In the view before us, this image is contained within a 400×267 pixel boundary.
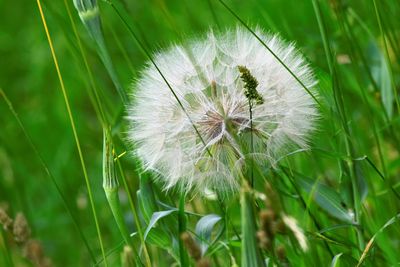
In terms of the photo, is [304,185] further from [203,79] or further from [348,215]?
[203,79]

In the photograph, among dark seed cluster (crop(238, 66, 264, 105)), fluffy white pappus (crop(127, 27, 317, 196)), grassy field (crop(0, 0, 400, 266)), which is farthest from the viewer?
fluffy white pappus (crop(127, 27, 317, 196))

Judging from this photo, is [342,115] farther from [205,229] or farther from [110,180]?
[110,180]

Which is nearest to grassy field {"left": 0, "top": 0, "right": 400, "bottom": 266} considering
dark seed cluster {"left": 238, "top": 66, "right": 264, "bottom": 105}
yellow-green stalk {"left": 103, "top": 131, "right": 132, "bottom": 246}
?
yellow-green stalk {"left": 103, "top": 131, "right": 132, "bottom": 246}

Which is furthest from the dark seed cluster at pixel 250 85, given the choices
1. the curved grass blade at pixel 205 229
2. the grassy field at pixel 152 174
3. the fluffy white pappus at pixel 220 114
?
the curved grass blade at pixel 205 229

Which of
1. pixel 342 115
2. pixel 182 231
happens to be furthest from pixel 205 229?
pixel 342 115

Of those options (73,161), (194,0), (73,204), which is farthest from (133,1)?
(73,204)

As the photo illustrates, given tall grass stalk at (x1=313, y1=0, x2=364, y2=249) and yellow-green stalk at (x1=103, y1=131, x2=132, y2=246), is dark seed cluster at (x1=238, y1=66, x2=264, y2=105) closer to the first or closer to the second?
tall grass stalk at (x1=313, y1=0, x2=364, y2=249)
